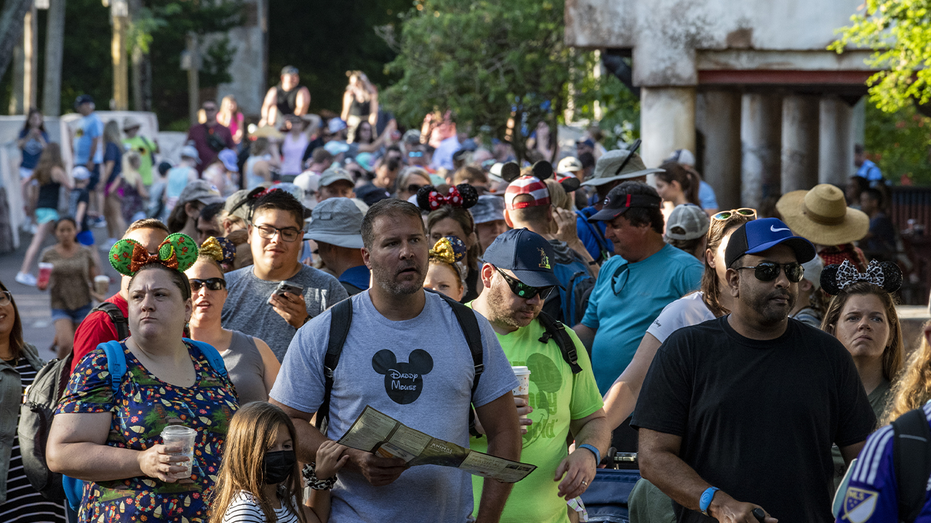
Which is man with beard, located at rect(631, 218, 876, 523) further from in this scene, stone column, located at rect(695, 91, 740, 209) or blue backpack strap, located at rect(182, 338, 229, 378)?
stone column, located at rect(695, 91, 740, 209)

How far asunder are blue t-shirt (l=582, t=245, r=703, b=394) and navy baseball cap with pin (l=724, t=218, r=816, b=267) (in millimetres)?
2024

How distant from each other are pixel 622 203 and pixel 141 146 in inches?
700

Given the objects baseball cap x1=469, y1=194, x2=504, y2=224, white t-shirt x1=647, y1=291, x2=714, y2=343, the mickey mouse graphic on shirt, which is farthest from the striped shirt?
baseball cap x1=469, y1=194, x2=504, y2=224

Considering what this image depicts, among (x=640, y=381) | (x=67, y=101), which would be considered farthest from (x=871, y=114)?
(x=640, y=381)

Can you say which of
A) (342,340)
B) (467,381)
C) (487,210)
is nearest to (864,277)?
(467,381)

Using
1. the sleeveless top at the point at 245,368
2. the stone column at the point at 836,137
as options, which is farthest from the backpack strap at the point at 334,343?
the stone column at the point at 836,137

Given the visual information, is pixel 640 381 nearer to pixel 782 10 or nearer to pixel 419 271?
pixel 419 271

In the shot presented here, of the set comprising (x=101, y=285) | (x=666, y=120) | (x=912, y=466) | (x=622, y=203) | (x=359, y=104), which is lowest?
(x=912, y=466)

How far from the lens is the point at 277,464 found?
4.06 metres

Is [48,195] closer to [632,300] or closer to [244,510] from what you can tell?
[632,300]

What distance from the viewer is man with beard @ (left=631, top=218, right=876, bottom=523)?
3.76 m

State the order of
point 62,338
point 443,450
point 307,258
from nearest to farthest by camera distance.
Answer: point 443,450
point 307,258
point 62,338

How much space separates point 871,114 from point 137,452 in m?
31.5

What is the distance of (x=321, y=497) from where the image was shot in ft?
12.8
